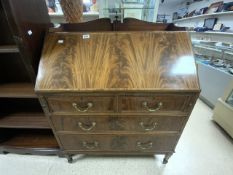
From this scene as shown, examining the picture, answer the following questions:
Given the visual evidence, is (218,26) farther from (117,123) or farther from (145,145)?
(117,123)

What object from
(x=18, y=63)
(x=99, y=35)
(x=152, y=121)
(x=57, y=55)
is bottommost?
(x=152, y=121)

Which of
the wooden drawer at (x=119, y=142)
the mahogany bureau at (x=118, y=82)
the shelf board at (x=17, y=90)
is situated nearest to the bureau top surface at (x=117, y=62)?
the mahogany bureau at (x=118, y=82)

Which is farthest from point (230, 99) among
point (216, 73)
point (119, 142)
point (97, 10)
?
point (97, 10)

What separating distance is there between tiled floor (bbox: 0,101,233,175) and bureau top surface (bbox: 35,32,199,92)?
874mm

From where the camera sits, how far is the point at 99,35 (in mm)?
974

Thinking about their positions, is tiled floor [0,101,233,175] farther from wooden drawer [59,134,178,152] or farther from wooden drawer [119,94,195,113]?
wooden drawer [119,94,195,113]

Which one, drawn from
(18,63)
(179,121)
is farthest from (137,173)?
(18,63)

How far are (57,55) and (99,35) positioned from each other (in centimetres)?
31

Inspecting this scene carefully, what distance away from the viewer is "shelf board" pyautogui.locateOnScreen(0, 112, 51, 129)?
3.84 ft

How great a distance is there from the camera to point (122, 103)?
2.97ft

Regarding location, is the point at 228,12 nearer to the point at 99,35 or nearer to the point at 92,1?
the point at 92,1

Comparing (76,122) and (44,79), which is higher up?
(44,79)

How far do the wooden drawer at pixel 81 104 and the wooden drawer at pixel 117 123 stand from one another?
0.07 meters

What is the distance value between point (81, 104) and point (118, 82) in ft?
0.94
